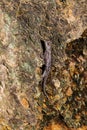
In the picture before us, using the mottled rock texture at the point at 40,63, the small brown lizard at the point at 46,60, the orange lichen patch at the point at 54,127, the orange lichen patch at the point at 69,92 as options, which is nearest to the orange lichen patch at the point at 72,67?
the mottled rock texture at the point at 40,63

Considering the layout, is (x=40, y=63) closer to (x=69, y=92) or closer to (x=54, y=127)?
(x=69, y=92)

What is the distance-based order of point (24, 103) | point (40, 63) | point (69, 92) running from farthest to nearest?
point (69, 92) → point (40, 63) → point (24, 103)

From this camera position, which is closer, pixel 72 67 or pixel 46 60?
pixel 46 60

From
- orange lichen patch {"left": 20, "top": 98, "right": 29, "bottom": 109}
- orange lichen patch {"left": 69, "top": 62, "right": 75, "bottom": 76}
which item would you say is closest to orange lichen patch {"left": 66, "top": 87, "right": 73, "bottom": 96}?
orange lichen patch {"left": 69, "top": 62, "right": 75, "bottom": 76}

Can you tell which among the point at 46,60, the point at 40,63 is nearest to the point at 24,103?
the point at 40,63

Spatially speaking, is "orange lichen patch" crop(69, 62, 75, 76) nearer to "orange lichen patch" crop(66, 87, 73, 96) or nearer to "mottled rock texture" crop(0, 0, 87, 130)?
"mottled rock texture" crop(0, 0, 87, 130)

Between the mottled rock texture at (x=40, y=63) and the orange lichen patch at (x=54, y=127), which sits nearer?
the mottled rock texture at (x=40, y=63)

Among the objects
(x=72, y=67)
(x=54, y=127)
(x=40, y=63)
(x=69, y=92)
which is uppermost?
(x=40, y=63)

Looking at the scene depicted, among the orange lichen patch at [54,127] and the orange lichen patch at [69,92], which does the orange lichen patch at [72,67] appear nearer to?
the orange lichen patch at [69,92]

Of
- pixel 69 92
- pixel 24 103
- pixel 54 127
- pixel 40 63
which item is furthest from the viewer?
pixel 69 92
